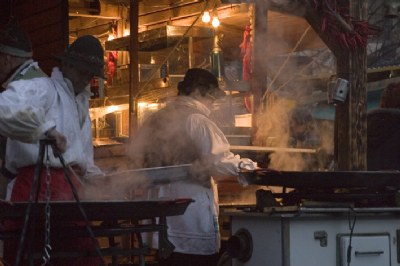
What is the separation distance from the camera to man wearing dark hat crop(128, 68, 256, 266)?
5.84m

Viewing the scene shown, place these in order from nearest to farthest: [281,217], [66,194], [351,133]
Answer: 1. [66,194]
2. [281,217]
3. [351,133]

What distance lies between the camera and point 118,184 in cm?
489

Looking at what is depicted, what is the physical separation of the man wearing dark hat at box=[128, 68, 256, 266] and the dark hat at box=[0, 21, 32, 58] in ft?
5.61

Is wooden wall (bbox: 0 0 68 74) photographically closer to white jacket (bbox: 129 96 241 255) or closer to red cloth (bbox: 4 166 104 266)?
white jacket (bbox: 129 96 241 255)

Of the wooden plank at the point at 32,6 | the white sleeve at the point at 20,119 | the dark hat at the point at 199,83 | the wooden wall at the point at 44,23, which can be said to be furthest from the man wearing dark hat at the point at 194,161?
the wooden plank at the point at 32,6

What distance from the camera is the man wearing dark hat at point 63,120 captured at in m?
4.26

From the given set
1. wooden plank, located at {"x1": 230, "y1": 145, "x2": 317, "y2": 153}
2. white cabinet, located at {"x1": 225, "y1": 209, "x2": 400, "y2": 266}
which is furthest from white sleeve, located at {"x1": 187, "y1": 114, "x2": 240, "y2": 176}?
wooden plank, located at {"x1": 230, "y1": 145, "x2": 317, "y2": 153}

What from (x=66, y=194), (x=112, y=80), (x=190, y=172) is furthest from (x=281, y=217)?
(x=112, y=80)

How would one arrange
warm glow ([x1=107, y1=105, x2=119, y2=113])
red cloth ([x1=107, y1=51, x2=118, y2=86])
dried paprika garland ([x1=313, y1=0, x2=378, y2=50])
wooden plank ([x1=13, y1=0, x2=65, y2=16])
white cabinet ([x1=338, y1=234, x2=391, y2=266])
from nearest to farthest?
white cabinet ([x1=338, y1=234, x2=391, y2=266]) < dried paprika garland ([x1=313, y1=0, x2=378, y2=50]) < wooden plank ([x1=13, y1=0, x2=65, y2=16]) < warm glow ([x1=107, y1=105, x2=119, y2=113]) < red cloth ([x1=107, y1=51, x2=118, y2=86])

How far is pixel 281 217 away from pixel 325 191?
57 centimetres

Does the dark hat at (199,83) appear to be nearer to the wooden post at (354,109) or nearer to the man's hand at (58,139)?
the wooden post at (354,109)

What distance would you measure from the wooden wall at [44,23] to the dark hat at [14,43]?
2824mm

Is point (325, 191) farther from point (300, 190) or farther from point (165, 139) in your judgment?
point (165, 139)

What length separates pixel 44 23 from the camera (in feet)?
25.9
